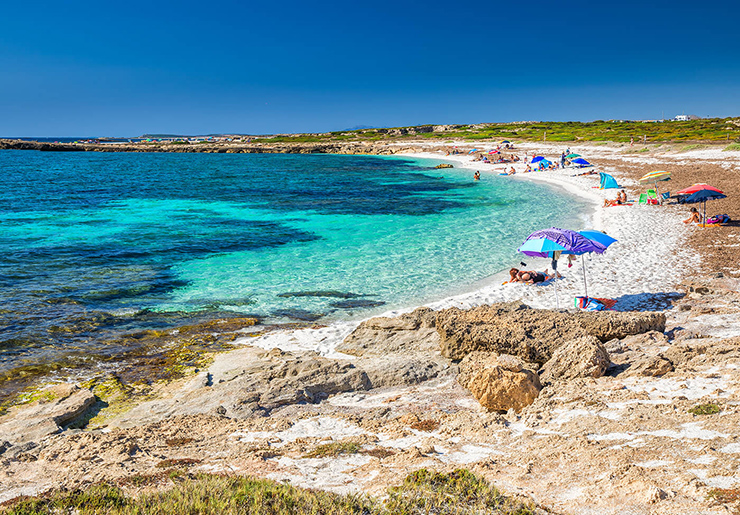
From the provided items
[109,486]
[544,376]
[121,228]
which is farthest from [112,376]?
[121,228]

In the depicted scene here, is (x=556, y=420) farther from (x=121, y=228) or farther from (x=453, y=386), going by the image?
(x=121, y=228)

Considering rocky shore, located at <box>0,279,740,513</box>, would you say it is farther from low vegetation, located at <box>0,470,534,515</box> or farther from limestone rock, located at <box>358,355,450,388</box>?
low vegetation, located at <box>0,470,534,515</box>

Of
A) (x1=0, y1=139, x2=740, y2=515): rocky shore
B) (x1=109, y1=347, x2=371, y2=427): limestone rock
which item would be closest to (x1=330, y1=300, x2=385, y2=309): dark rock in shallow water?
(x1=0, y1=139, x2=740, y2=515): rocky shore

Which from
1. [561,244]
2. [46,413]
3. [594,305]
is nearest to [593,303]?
[594,305]

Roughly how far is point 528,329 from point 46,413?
28.9ft

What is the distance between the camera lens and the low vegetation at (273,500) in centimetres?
459

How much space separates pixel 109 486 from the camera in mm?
5250

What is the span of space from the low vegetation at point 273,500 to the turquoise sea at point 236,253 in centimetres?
702

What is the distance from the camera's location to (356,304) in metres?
14.4

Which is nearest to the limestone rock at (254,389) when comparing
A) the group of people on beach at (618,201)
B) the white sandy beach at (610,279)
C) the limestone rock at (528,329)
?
the white sandy beach at (610,279)

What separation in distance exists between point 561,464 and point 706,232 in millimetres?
19518

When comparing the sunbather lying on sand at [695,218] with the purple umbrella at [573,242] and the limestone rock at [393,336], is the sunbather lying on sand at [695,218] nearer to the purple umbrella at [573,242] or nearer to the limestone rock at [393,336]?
the purple umbrella at [573,242]

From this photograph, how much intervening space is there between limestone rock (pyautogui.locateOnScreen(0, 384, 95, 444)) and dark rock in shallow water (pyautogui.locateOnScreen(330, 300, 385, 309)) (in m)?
6.97

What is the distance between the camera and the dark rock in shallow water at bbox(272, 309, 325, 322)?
43.9ft
